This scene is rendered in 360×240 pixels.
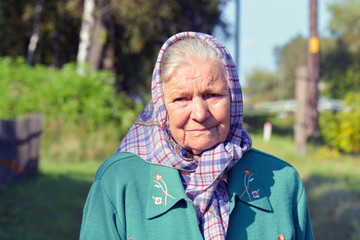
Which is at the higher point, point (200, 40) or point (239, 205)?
point (200, 40)

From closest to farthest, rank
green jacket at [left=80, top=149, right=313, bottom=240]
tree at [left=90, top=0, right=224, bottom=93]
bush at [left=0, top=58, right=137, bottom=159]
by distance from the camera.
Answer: green jacket at [left=80, top=149, right=313, bottom=240] < bush at [left=0, top=58, right=137, bottom=159] < tree at [left=90, top=0, right=224, bottom=93]

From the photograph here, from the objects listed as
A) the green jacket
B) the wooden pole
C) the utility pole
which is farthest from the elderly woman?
the utility pole

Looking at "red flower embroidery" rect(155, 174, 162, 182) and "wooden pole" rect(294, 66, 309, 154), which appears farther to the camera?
"wooden pole" rect(294, 66, 309, 154)

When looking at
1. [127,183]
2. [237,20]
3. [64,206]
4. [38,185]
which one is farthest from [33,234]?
[237,20]

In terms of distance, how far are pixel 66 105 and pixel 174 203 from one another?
11.4 metres

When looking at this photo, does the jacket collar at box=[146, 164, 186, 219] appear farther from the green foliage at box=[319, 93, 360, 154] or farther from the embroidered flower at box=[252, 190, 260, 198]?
the green foliage at box=[319, 93, 360, 154]

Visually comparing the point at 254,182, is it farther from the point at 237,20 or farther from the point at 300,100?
the point at 237,20

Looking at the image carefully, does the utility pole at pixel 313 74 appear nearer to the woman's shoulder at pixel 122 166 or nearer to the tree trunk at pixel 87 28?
the tree trunk at pixel 87 28

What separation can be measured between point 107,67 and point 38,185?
545 inches

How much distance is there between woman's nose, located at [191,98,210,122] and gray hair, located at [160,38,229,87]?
0.16m

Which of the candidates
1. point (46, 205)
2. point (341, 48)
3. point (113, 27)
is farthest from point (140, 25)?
point (341, 48)

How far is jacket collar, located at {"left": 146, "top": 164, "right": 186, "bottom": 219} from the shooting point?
2.39 metres

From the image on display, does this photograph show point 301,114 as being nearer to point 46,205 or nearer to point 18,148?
point 18,148

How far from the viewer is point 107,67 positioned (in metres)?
22.5
